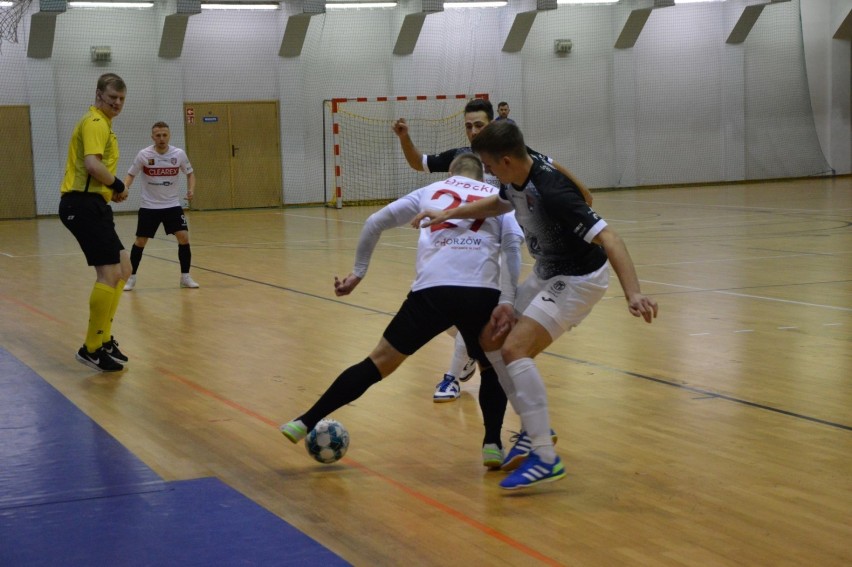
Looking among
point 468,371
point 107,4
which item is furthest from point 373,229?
point 107,4

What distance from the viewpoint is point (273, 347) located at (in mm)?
7828

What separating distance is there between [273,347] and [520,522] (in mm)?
4108

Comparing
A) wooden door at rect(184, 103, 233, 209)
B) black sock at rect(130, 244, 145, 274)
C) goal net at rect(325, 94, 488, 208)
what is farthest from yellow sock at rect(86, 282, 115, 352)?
goal net at rect(325, 94, 488, 208)

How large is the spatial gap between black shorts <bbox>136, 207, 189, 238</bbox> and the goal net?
40.0ft

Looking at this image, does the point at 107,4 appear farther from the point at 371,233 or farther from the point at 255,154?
the point at 371,233

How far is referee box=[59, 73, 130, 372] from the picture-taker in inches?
264

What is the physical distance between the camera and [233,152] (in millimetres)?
23531

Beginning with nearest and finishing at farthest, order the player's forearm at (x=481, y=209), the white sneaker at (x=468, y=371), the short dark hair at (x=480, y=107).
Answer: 1. the player's forearm at (x=481, y=209)
2. the short dark hair at (x=480, y=107)
3. the white sneaker at (x=468, y=371)

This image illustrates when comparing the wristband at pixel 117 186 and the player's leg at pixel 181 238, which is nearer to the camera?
the wristband at pixel 117 186

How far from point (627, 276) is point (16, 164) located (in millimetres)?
20227

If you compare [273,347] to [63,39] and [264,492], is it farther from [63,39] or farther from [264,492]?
[63,39]

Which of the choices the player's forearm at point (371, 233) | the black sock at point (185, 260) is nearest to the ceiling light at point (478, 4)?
the black sock at point (185, 260)

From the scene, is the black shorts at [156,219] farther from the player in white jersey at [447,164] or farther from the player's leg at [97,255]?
the player in white jersey at [447,164]

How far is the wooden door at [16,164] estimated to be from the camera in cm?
2178
